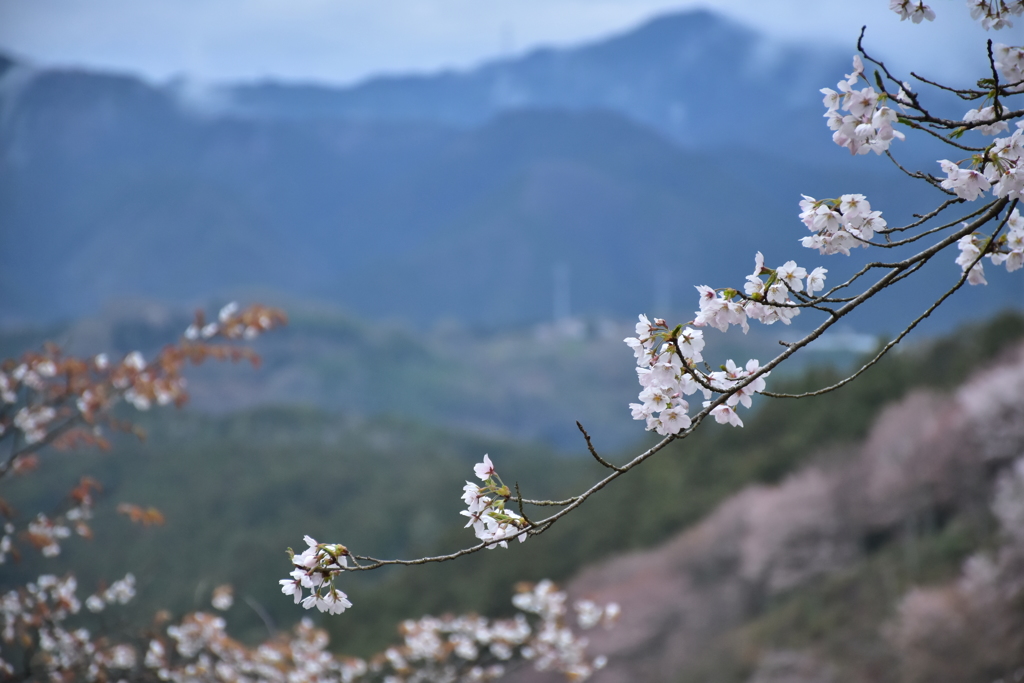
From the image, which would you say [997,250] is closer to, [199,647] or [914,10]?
[914,10]

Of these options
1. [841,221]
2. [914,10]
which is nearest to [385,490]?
[841,221]

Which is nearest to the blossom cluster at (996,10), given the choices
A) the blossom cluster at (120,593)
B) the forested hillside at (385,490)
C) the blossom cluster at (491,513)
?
the blossom cluster at (491,513)

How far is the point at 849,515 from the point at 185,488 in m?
58.2

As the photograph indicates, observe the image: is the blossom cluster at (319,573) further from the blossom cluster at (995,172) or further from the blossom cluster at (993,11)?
the blossom cluster at (993,11)

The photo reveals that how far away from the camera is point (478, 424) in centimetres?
11819

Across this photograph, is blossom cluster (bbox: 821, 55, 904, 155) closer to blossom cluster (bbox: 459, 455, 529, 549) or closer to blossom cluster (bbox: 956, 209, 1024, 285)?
blossom cluster (bbox: 956, 209, 1024, 285)

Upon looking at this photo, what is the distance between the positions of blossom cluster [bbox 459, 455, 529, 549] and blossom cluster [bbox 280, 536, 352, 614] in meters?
0.34

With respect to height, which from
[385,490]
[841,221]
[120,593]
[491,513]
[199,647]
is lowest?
[491,513]

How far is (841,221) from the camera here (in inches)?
87.7

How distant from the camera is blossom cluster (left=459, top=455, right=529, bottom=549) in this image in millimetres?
2088

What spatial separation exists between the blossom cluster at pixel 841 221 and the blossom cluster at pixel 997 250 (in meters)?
0.38

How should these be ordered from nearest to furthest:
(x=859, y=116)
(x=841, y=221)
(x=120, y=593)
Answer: (x=859, y=116) < (x=841, y=221) < (x=120, y=593)

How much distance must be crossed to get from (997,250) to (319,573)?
2.13m

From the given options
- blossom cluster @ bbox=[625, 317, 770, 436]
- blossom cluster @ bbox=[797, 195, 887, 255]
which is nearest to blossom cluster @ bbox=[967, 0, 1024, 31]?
blossom cluster @ bbox=[797, 195, 887, 255]
